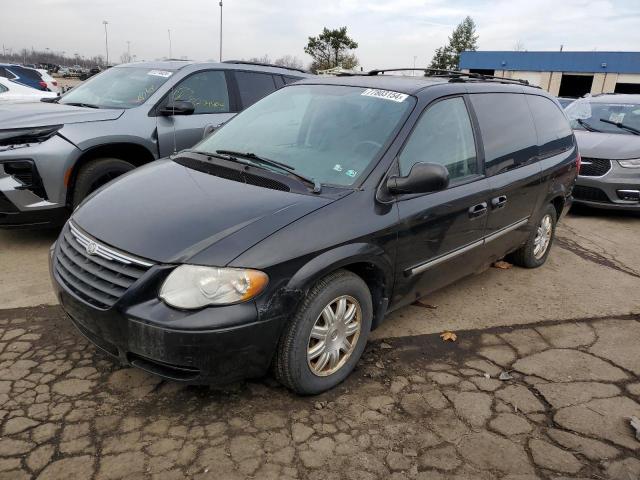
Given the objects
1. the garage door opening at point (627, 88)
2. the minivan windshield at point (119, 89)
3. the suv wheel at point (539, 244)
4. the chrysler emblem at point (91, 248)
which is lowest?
the suv wheel at point (539, 244)

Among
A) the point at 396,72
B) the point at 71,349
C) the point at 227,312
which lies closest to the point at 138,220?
the point at 227,312

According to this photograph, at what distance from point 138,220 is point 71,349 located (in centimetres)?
115

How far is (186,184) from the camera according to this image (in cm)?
309

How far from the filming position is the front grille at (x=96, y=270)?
2.47m

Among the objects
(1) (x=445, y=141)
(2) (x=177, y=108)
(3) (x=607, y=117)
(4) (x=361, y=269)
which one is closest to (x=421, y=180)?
(4) (x=361, y=269)

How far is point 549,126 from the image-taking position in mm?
4820

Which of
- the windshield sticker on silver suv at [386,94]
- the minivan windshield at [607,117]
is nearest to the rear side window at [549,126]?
the windshield sticker on silver suv at [386,94]

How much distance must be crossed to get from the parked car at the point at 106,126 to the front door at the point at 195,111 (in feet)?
0.04

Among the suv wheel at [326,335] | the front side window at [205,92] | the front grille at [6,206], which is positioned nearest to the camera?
the suv wheel at [326,335]

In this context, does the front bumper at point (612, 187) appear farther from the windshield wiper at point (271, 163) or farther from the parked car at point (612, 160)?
the windshield wiper at point (271, 163)

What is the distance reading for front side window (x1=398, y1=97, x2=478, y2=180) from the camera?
3232mm

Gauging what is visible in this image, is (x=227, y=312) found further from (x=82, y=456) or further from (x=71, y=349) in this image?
(x=71, y=349)

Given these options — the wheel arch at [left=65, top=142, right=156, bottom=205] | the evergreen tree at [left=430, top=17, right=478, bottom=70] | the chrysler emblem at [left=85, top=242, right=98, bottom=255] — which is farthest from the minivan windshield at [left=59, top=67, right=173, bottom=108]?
the evergreen tree at [left=430, top=17, right=478, bottom=70]

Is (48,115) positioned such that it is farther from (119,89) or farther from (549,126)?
(549,126)
